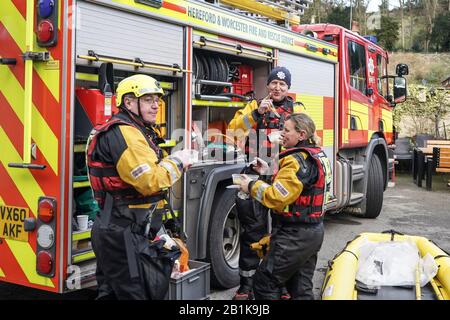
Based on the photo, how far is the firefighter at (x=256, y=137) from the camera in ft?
14.4

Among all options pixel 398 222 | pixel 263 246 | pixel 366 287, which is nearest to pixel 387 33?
pixel 398 222

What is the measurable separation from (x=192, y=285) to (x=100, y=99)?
1334 mm

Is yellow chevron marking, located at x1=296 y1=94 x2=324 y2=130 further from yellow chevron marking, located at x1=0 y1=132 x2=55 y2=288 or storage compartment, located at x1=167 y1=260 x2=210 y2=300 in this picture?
yellow chevron marking, located at x1=0 y1=132 x2=55 y2=288

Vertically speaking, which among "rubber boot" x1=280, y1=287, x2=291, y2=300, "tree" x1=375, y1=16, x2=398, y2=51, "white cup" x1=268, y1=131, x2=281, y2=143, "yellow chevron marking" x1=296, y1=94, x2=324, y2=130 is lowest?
"rubber boot" x1=280, y1=287, x2=291, y2=300

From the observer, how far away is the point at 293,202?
346cm

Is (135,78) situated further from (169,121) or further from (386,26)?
(386,26)

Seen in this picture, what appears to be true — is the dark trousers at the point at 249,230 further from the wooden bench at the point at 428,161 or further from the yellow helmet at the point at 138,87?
the wooden bench at the point at 428,161

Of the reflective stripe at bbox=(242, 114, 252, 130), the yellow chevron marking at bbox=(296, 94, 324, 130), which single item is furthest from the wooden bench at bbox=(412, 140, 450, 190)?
the reflective stripe at bbox=(242, 114, 252, 130)

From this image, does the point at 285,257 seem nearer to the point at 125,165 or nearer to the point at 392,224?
the point at 125,165

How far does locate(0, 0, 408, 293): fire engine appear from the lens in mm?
3193

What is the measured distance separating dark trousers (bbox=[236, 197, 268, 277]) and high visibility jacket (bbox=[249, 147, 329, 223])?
794 millimetres

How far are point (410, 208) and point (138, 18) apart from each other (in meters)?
7.57

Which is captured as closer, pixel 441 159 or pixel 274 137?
pixel 274 137

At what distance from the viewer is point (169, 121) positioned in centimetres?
415
